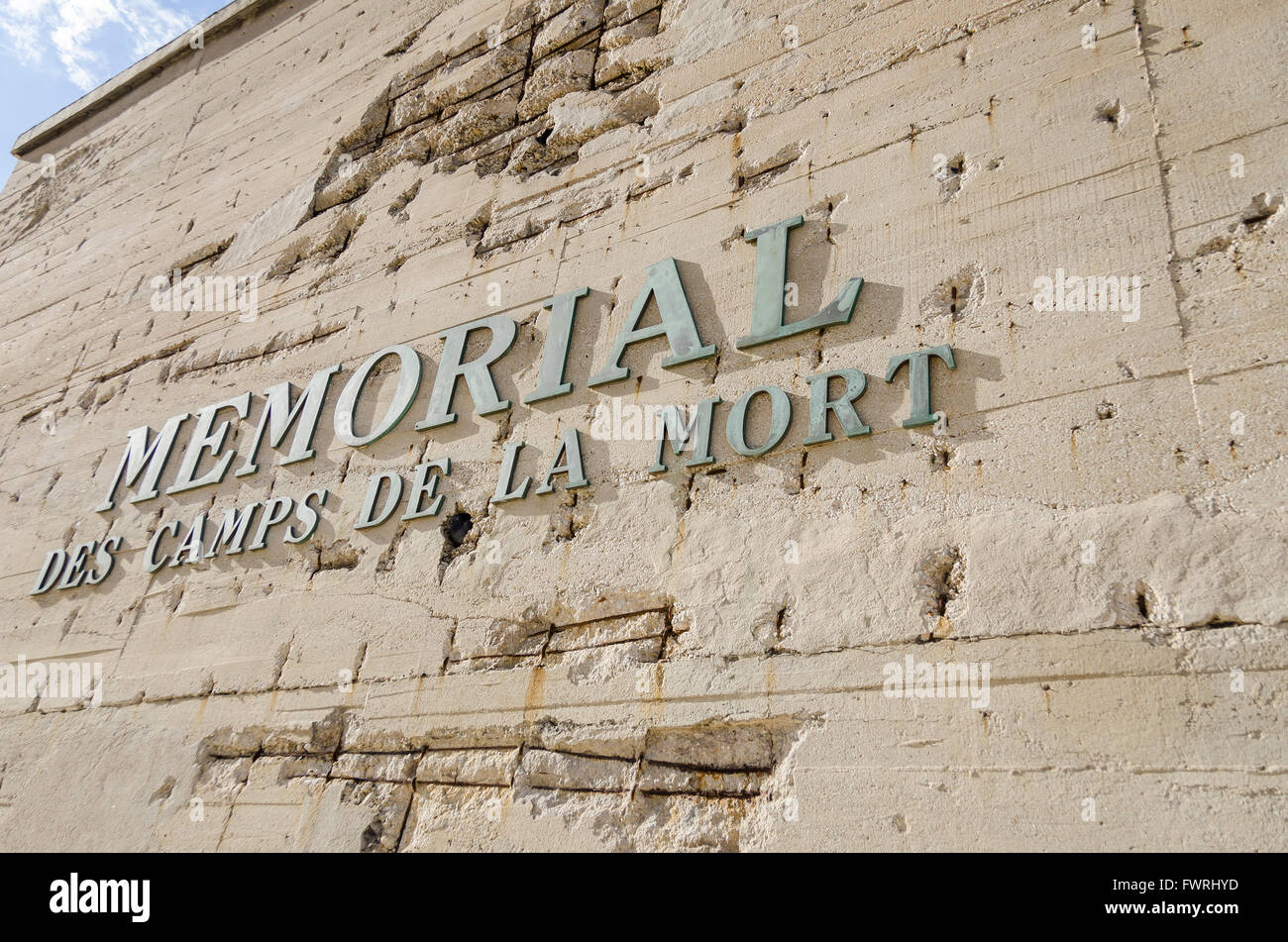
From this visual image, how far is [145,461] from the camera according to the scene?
4996mm

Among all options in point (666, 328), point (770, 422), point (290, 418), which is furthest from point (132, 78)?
Result: point (770, 422)

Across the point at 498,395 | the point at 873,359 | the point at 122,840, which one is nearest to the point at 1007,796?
the point at 873,359

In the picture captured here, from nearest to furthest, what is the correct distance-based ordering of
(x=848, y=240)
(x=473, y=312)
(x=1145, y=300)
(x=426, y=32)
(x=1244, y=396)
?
(x=1244, y=396), (x=1145, y=300), (x=848, y=240), (x=473, y=312), (x=426, y=32)

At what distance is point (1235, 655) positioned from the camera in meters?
2.08

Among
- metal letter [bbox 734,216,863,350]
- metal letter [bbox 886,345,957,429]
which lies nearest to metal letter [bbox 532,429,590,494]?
metal letter [bbox 734,216,863,350]

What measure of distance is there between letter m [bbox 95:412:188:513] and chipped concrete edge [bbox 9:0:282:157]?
3.98m

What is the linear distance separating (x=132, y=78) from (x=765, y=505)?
7.79 m

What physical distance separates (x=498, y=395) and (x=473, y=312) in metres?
0.55

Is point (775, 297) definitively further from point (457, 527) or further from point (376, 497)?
point (376, 497)

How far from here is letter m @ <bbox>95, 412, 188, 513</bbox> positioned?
4.86m

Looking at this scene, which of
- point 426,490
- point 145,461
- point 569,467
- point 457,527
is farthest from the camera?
point 145,461

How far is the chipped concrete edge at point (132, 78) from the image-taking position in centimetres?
721

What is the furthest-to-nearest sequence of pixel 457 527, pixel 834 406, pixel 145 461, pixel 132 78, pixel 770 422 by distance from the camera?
pixel 132 78
pixel 145 461
pixel 457 527
pixel 770 422
pixel 834 406

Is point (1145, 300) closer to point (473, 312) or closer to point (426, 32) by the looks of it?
point (473, 312)
